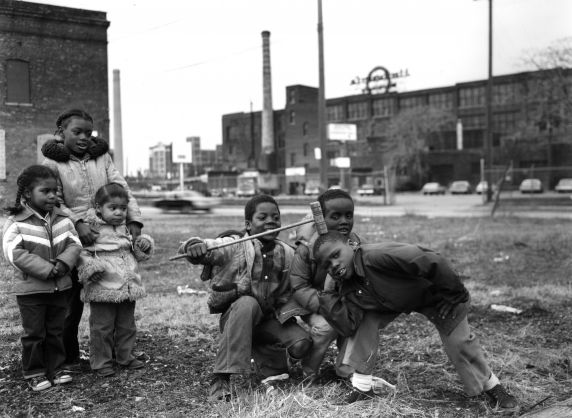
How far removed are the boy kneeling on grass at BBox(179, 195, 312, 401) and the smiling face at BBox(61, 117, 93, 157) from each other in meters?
1.16

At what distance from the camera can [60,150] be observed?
3818 mm

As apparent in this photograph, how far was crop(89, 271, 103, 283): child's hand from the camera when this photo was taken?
364 cm

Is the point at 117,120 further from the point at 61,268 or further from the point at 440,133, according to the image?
the point at 440,133

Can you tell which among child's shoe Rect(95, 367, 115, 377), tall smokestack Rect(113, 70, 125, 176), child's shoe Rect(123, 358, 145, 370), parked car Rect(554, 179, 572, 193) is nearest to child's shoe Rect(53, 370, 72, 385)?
child's shoe Rect(95, 367, 115, 377)

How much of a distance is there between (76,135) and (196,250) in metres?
1.34

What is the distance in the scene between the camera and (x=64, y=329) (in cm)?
388

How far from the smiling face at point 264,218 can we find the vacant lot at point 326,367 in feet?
3.08

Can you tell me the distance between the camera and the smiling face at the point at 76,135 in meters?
3.88

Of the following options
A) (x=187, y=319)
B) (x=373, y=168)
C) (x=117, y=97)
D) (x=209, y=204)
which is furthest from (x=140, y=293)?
(x=373, y=168)

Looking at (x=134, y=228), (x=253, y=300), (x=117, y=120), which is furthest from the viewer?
(x=117, y=120)

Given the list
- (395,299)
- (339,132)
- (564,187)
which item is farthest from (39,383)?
(564,187)

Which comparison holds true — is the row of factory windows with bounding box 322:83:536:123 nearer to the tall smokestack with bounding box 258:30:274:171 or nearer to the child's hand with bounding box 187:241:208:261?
the tall smokestack with bounding box 258:30:274:171

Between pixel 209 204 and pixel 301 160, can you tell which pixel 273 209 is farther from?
pixel 301 160

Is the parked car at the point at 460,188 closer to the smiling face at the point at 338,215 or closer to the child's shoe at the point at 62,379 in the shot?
the smiling face at the point at 338,215
